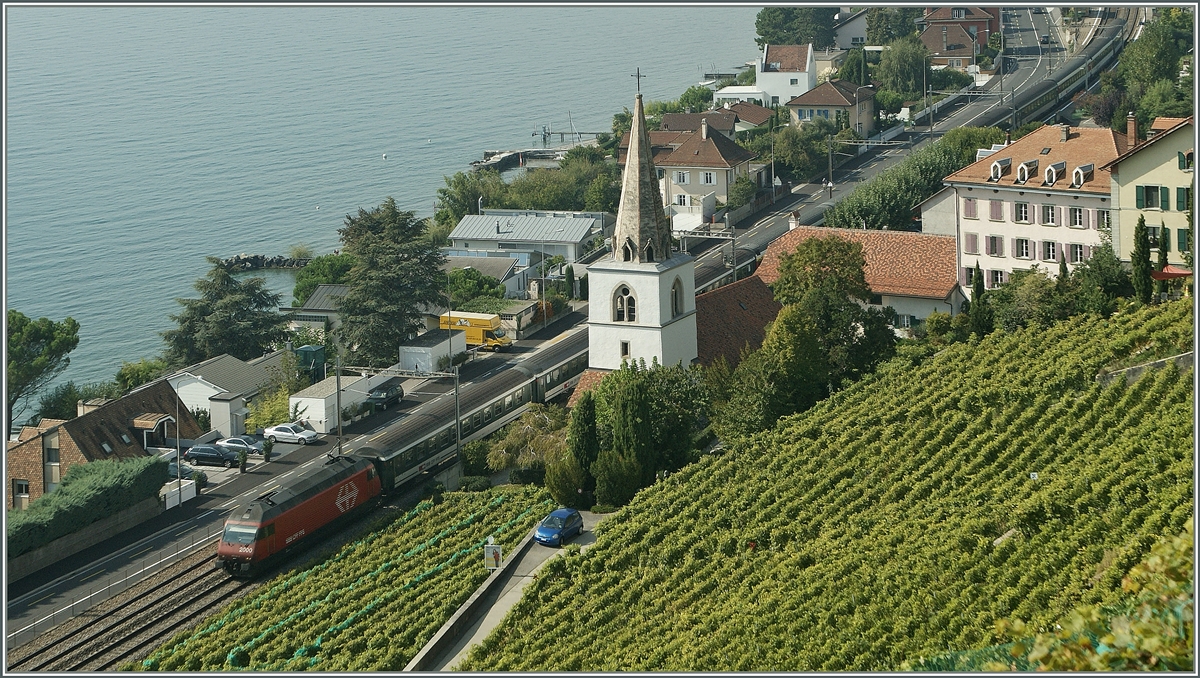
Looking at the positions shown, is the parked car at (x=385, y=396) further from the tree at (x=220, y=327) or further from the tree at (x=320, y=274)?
the tree at (x=320, y=274)

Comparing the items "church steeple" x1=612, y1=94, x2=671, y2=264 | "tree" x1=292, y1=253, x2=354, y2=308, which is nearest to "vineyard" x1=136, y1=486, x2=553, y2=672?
"church steeple" x1=612, y1=94, x2=671, y2=264

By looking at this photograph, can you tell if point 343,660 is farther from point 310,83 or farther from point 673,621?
point 310,83

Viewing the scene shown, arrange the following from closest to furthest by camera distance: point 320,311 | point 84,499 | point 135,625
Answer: point 135,625
point 84,499
point 320,311

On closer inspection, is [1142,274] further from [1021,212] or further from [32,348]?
[32,348]

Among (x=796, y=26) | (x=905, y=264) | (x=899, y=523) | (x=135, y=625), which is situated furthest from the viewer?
(x=796, y=26)

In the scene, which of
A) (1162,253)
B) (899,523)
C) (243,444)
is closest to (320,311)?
(243,444)
